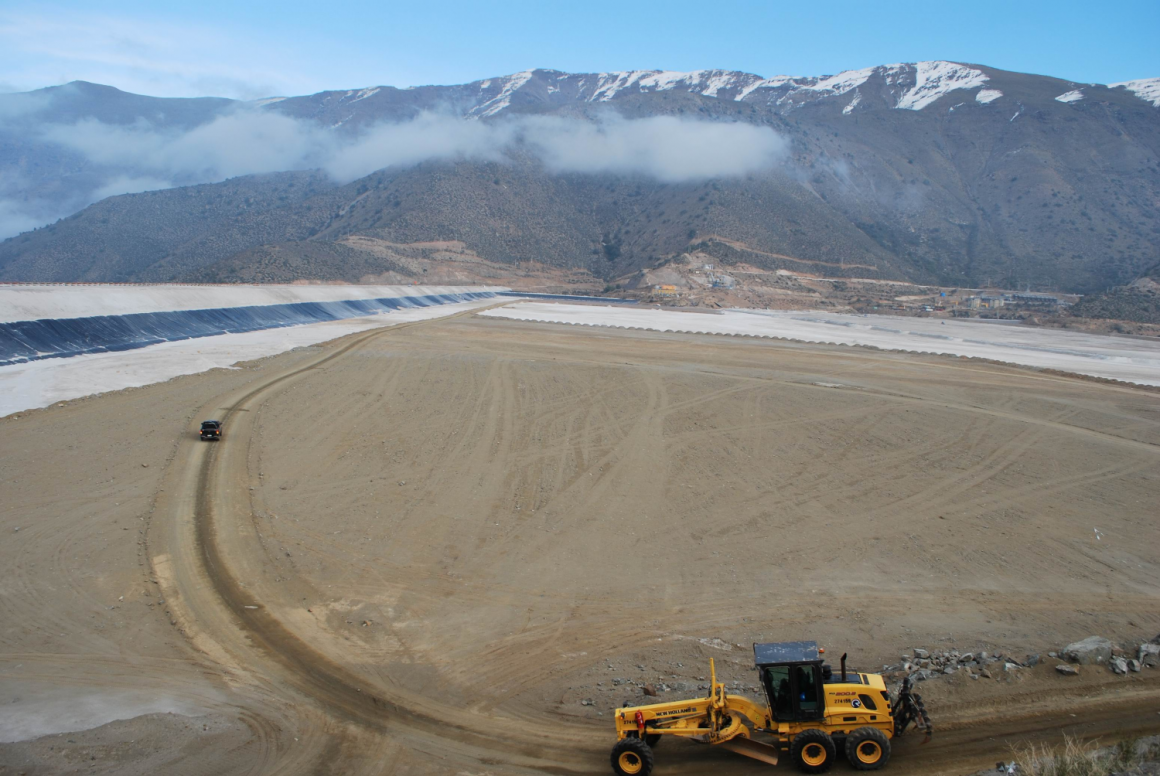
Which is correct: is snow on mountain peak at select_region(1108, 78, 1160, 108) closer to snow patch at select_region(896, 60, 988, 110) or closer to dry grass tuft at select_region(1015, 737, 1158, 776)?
snow patch at select_region(896, 60, 988, 110)

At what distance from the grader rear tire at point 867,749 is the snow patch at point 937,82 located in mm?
205323

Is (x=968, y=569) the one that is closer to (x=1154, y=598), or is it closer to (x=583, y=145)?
(x=1154, y=598)

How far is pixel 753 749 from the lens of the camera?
699 centimetres

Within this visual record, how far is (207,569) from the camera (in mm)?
11641

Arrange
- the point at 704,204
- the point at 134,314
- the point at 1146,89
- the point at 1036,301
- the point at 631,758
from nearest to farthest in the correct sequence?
the point at 631,758
the point at 134,314
the point at 1036,301
the point at 704,204
the point at 1146,89

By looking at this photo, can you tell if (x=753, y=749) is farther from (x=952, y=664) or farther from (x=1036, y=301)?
(x=1036, y=301)

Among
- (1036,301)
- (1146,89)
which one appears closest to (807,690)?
(1036,301)

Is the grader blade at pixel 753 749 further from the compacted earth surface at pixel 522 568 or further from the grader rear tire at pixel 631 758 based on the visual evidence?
the grader rear tire at pixel 631 758

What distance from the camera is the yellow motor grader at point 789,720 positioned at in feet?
22.5

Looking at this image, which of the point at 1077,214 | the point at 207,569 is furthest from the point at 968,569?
the point at 1077,214

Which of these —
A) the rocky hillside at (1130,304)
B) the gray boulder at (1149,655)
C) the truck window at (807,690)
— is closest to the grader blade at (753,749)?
the truck window at (807,690)

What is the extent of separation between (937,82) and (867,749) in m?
220

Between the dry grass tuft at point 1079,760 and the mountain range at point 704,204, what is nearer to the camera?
the dry grass tuft at point 1079,760

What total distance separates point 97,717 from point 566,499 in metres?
9.22
